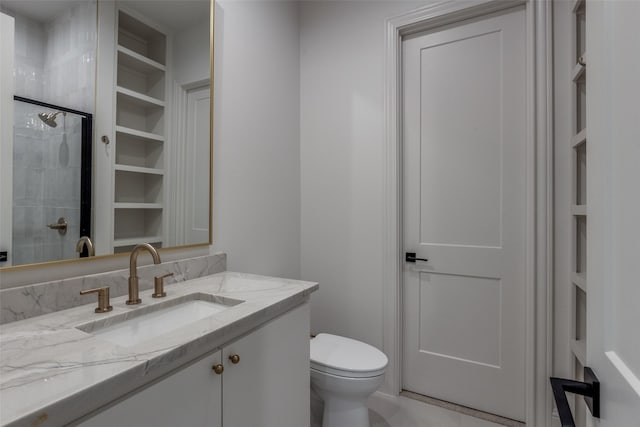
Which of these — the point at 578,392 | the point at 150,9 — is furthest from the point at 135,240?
the point at 578,392

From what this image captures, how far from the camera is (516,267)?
1.75 m

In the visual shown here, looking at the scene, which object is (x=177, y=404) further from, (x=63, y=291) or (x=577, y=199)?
(x=577, y=199)

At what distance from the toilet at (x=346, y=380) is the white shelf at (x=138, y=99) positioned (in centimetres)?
133

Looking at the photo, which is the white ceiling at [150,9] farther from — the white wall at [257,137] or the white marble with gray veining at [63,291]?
the white marble with gray veining at [63,291]

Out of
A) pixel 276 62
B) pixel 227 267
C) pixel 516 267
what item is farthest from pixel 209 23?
pixel 516 267

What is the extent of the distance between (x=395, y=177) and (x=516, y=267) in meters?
0.81

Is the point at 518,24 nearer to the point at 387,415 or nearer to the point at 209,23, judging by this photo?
the point at 209,23

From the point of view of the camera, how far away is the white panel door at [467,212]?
176 centimetres

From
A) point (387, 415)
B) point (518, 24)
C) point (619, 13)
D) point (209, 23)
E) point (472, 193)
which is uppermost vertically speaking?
point (518, 24)

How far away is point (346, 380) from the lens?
4.81 feet

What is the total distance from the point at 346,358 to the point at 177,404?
93cm

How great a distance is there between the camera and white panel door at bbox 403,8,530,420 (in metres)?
1.76

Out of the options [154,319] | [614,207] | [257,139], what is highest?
[257,139]

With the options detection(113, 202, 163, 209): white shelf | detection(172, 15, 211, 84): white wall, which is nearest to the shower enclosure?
detection(113, 202, 163, 209): white shelf
